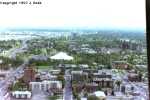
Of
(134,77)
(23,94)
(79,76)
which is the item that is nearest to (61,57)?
(79,76)

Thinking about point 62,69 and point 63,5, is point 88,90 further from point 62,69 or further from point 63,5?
point 63,5

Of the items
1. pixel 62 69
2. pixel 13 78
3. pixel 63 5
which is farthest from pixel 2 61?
pixel 63 5

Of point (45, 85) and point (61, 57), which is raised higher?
point (61, 57)

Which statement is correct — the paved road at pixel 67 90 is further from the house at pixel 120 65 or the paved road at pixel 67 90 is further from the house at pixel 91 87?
the house at pixel 120 65

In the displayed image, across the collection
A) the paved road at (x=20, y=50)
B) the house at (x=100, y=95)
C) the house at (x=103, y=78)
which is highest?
the paved road at (x=20, y=50)

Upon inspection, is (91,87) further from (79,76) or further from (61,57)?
(61,57)

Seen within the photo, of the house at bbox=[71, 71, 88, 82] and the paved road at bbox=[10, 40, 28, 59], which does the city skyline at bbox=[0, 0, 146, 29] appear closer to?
the paved road at bbox=[10, 40, 28, 59]

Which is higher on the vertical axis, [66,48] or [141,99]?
[66,48]

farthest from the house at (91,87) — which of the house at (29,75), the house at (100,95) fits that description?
the house at (29,75)
